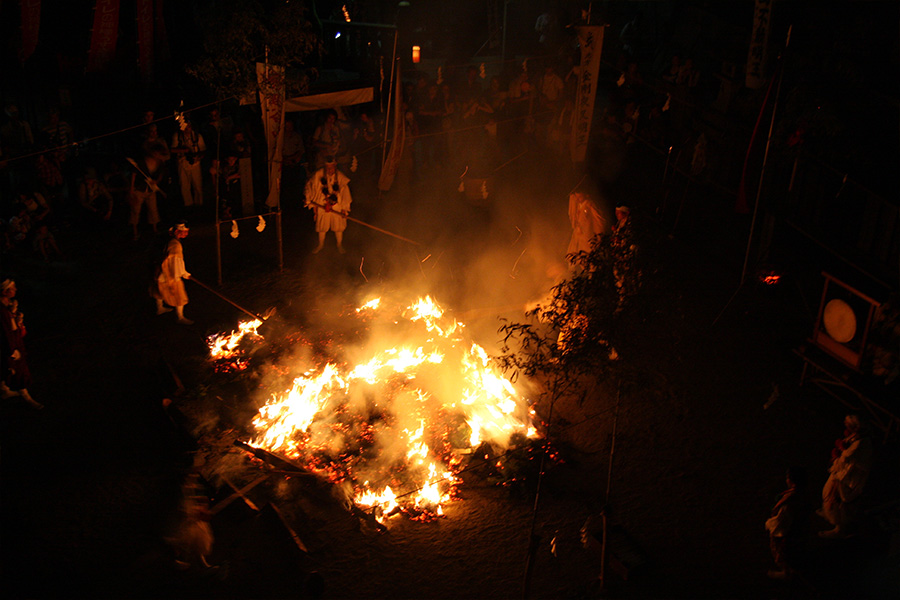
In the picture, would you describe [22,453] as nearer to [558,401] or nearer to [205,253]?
[205,253]

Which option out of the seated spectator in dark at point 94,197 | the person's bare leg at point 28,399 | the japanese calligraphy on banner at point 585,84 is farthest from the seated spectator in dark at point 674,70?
the person's bare leg at point 28,399

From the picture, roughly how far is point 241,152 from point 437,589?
461 inches

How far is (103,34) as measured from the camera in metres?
14.5

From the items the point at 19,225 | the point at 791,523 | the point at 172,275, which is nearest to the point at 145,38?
the point at 19,225

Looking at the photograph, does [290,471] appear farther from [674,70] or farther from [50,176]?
[674,70]

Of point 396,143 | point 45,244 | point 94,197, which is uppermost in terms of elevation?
point 396,143

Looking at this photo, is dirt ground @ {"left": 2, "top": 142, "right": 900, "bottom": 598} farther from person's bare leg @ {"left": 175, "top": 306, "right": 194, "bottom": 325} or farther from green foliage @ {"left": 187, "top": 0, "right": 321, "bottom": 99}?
green foliage @ {"left": 187, "top": 0, "right": 321, "bottom": 99}

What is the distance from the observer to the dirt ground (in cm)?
759

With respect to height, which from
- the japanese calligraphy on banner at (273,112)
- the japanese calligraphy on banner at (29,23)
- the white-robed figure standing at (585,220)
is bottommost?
the white-robed figure standing at (585,220)

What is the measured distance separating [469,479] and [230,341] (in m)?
5.25

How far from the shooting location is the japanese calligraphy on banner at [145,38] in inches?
593

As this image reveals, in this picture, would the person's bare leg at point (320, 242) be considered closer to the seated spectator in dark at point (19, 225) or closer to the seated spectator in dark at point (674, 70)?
the seated spectator in dark at point (19, 225)

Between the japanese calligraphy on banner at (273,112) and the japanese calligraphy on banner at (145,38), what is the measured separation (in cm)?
379

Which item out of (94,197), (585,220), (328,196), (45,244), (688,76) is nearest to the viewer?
(585,220)
